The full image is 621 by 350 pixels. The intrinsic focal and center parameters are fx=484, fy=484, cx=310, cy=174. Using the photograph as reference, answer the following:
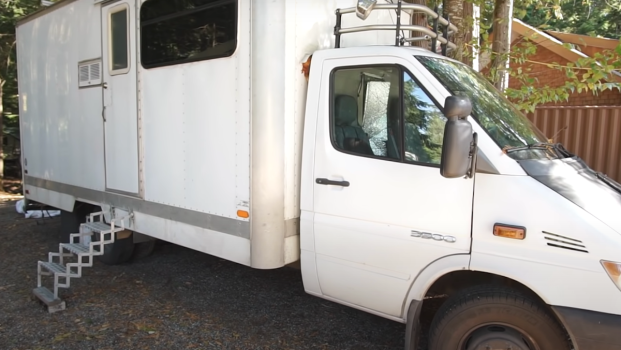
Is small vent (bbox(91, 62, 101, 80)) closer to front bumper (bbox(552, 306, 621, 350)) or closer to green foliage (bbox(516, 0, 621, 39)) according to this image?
front bumper (bbox(552, 306, 621, 350))

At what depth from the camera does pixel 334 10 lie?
3.87m

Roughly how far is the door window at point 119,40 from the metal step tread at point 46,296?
2284 mm

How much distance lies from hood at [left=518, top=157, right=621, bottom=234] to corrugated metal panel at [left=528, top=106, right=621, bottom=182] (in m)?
4.50

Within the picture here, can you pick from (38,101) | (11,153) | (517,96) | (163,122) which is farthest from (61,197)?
(11,153)

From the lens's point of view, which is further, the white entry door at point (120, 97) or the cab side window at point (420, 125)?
the white entry door at point (120, 97)

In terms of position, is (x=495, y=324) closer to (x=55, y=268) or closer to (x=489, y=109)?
(x=489, y=109)

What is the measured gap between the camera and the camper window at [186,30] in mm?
3787

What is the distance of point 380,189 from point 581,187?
3.83 feet

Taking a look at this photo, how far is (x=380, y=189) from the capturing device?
10.5 feet

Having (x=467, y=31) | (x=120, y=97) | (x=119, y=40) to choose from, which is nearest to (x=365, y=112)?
(x=120, y=97)

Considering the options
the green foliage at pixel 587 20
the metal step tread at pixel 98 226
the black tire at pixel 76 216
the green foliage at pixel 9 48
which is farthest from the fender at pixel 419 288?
the green foliage at pixel 587 20

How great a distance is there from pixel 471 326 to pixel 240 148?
2.02 m

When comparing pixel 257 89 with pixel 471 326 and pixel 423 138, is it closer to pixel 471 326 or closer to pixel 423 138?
pixel 423 138

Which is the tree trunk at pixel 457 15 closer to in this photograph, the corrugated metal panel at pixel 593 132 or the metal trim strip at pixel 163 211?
the corrugated metal panel at pixel 593 132
